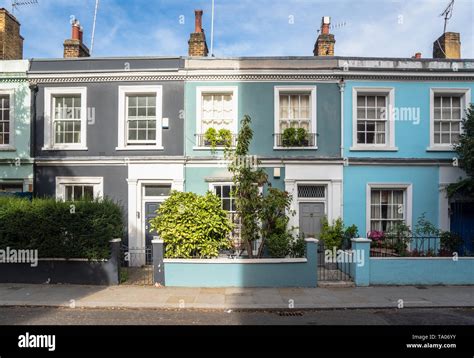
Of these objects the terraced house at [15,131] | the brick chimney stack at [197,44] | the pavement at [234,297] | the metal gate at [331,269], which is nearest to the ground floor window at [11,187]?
the terraced house at [15,131]

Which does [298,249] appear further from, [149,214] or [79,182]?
[79,182]

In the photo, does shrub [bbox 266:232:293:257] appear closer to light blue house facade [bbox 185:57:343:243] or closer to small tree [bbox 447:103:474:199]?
light blue house facade [bbox 185:57:343:243]

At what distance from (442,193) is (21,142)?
16283 millimetres

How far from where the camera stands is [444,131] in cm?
1352

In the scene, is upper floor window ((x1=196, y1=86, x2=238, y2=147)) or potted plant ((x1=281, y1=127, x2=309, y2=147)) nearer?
potted plant ((x1=281, y1=127, x2=309, y2=147))

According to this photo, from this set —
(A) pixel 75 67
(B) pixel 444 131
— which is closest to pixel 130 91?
(A) pixel 75 67

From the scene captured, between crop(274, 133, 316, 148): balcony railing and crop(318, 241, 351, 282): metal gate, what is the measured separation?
370 centimetres

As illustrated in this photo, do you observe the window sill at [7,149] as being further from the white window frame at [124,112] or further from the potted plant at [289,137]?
the potted plant at [289,137]

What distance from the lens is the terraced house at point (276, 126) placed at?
13.1 meters

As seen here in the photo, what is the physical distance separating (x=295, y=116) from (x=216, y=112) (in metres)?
3.08

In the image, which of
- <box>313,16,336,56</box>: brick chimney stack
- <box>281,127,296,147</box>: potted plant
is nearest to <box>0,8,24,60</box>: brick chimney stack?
<box>281,127,296,147</box>: potted plant

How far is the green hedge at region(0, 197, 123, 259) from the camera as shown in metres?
10.5

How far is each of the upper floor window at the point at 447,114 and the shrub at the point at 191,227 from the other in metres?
8.92

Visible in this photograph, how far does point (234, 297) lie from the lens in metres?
9.32
